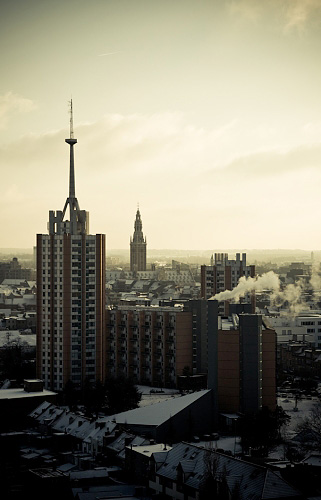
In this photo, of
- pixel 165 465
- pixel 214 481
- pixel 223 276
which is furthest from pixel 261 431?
pixel 223 276

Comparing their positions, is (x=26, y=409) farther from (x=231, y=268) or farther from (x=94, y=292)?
(x=231, y=268)

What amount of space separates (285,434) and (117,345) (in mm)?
12212

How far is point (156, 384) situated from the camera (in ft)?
117

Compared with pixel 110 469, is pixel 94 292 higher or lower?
higher

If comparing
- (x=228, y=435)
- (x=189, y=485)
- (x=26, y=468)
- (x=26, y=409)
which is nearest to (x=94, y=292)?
(x=26, y=409)

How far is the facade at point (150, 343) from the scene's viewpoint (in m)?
35.6

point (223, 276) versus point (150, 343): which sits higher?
point (223, 276)

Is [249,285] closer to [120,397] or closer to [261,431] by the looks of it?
[120,397]

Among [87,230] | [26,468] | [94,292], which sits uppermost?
[87,230]

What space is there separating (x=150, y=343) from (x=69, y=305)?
3.73 meters

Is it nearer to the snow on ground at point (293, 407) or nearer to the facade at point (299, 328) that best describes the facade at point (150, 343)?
the snow on ground at point (293, 407)

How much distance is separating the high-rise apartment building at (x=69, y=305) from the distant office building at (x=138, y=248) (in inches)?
2631

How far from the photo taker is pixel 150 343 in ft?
120

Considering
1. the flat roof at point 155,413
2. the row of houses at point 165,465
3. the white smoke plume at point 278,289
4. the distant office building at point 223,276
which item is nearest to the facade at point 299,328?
the distant office building at point 223,276
